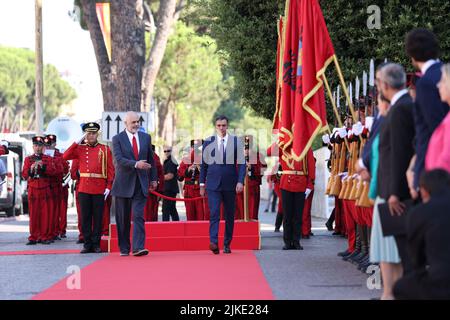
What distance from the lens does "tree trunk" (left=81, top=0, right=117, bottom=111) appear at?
2705 cm

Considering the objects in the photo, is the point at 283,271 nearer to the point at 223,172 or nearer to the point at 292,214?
the point at 223,172

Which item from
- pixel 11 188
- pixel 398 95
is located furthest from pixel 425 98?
pixel 11 188

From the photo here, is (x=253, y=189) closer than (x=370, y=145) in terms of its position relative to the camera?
No

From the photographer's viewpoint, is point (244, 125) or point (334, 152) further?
point (244, 125)

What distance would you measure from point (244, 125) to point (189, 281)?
99122 millimetres

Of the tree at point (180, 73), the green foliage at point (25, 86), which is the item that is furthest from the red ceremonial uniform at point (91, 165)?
the green foliage at point (25, 86)

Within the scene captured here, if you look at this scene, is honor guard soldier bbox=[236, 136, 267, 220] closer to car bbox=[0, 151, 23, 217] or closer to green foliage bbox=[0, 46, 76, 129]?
car bbox=[0, 151, 23, 217]

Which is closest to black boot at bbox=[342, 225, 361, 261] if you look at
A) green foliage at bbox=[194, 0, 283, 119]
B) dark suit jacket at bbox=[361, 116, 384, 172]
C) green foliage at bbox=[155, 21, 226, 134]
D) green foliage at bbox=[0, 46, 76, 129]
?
dark suit jacket at bbox=[361, 116, 384, 172]

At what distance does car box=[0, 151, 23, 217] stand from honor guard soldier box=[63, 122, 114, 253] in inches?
676

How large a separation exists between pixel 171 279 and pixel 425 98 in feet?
15.6

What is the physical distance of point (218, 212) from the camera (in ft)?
53.4
